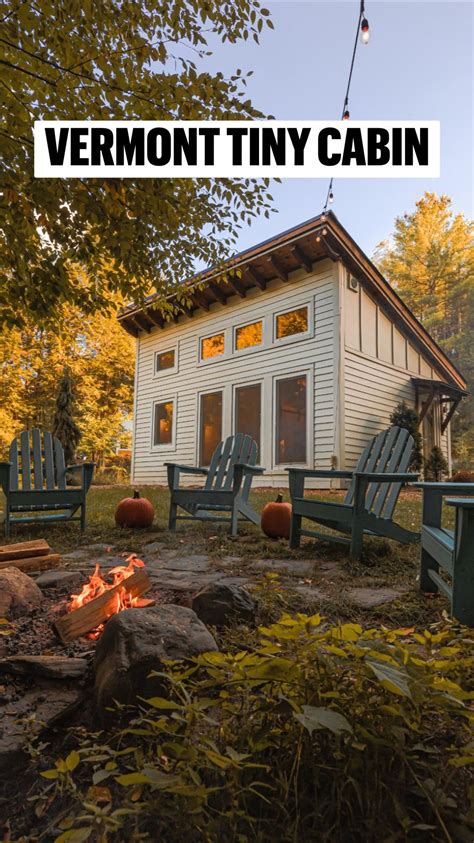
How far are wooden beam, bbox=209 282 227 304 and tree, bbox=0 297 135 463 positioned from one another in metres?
5.39

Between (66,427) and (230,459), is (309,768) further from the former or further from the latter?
(66,427)

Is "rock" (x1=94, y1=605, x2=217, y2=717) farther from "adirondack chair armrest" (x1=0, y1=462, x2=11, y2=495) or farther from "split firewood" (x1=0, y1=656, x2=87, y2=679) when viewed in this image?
"adirondack chair armrest" (x1=0, y1=462, x2=11, y2=495)

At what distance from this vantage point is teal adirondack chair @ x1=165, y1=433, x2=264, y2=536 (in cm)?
452

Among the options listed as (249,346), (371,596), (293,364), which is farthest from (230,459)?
(249,346)

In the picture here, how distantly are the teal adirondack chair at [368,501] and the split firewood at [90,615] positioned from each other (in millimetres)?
1783

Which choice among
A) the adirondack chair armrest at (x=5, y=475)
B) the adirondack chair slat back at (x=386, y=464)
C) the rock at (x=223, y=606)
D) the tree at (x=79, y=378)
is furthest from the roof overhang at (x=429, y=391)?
the tree at (x=79, y=378)

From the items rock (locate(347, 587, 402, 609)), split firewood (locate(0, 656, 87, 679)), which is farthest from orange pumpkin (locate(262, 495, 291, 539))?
split firewood (locate(0, 656, 87, 679))

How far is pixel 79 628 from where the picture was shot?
5.57ft

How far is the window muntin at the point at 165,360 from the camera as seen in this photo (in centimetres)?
1297

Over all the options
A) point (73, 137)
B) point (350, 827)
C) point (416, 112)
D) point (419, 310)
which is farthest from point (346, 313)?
point (419, 310)

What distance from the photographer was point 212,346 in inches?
468

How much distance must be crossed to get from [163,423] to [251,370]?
143 inches

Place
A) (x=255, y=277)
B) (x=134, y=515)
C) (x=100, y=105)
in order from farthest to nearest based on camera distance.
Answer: (x=255, y=277) < (x=134, y=515) < (x=100, y=105)

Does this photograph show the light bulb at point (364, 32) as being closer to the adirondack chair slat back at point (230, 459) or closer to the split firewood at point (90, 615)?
the adirondack chair slat back at point (230, 459)
